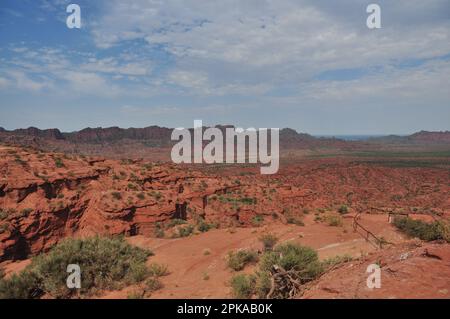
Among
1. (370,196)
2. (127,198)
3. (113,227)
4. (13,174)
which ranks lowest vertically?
(370,196)

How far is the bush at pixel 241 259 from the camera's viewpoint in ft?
29.9

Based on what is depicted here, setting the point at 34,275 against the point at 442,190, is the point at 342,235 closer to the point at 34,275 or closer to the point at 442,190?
the point at 34,275

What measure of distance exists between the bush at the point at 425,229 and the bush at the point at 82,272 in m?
8.89

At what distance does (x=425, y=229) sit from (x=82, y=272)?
11349 mm

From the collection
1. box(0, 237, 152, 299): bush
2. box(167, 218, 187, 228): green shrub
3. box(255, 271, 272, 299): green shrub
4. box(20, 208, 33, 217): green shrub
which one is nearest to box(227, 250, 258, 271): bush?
box(255, 271, 272, 299): green shrub

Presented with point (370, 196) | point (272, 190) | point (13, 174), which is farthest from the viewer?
point (370, 196)

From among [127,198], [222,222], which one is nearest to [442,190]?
[222,222]

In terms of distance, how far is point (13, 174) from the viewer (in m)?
16.5

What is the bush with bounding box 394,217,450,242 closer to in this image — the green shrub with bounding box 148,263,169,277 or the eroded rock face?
the eroded rock face

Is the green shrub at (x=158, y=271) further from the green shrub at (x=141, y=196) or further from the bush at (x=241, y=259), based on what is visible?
the green shrub at (x=141, y=196)

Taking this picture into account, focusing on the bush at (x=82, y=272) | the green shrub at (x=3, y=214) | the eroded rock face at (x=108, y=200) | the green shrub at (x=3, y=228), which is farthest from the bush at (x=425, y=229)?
the green shrub at (x=3, y=214)

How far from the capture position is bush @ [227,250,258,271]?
9.11 meters

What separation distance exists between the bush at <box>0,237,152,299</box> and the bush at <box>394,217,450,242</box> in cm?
889
